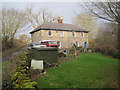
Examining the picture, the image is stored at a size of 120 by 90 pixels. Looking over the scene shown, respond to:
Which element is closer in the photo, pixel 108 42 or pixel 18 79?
pixel 108 42

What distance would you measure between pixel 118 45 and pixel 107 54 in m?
0.22

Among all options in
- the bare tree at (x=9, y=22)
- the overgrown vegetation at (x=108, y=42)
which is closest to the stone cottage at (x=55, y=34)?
the bare tree at (x=9, y=22)

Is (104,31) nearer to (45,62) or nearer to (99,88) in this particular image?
(99,88)

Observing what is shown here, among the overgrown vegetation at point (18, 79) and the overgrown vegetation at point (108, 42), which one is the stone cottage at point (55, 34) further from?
the overgrown vegetation at point (108, 42)

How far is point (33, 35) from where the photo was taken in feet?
57.9

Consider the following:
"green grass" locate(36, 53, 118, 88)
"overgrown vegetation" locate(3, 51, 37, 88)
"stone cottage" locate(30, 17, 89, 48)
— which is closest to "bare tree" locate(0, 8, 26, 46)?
"overgrown vegetation" locate(3, 51, 37, 88)

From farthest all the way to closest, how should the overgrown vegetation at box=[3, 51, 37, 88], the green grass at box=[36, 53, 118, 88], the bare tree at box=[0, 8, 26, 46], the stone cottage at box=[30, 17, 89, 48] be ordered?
the stone cottage at box=[30, 17, 89, 48] → the bare tree at box=[0, 8, 26, 46] → the overgrown vegetation at box=[3, 51, 37, 88] → the green grass at box=[36, 53, 118, 88]

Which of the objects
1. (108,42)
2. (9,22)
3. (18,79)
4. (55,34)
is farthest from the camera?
(55,34)

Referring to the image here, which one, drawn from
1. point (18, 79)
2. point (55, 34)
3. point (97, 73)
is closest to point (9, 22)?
point (55, 34)

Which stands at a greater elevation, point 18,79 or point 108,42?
point 108,42

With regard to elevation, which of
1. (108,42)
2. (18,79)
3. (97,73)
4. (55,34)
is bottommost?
(18,79)

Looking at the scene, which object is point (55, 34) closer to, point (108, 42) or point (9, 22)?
point (9, 22)

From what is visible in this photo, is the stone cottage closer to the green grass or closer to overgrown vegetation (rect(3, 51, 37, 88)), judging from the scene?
overgrown vegetation (rect(3, 51, 37, 88))

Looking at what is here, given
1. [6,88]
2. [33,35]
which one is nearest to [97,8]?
[6,88]
